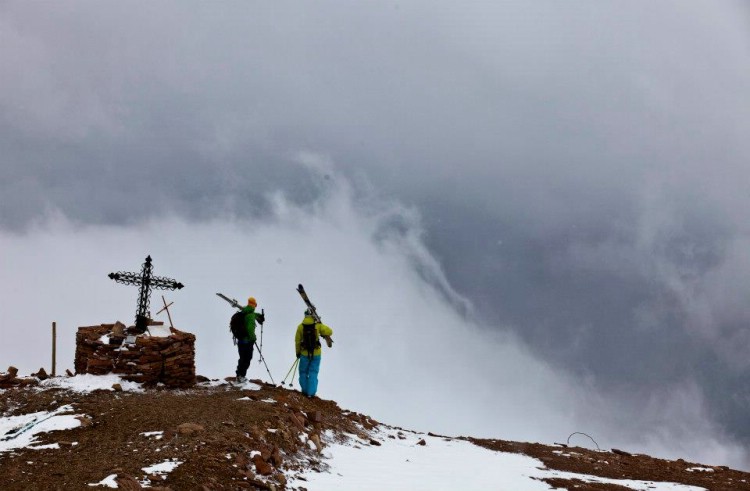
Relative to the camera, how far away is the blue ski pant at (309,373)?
1738cm

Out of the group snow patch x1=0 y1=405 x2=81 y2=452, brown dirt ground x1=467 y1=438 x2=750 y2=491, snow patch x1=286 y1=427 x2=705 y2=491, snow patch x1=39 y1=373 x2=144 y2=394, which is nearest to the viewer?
snow patch x1=0 y1=405 x2=81 y2=452

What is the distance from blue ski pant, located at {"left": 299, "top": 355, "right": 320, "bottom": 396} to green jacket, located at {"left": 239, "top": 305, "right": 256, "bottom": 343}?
98.3 inches

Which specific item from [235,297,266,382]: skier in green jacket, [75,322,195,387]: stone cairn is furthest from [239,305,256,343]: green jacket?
[75,322,195,387]: stone cairn

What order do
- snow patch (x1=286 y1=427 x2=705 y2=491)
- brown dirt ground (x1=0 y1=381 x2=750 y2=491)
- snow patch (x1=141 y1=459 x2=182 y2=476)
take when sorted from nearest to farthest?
snow patch (x1=141 y1=459 x2=182 y2=476) < brown dirt ground (x1=0 y1=381 x2=750 y2=491) < snow patch (x1=286 y1=427 x2=705 y2=491)

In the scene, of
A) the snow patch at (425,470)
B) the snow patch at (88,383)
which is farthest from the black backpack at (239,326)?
the snow patch at (425,470)

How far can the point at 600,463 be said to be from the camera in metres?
16.9

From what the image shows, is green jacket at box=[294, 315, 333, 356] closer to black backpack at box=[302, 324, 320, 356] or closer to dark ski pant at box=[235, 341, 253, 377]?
black backpack at box=[302, 324, 320, 356]

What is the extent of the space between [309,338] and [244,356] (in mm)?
3201

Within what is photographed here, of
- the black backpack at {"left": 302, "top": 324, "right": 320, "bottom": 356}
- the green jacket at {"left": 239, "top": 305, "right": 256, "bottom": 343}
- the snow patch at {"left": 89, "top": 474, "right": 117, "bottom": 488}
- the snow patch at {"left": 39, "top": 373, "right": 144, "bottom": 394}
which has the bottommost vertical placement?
the snow patch at {"left": 89, "top": 474, "right": 117, "bottom": 488}

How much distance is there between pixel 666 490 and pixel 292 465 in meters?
9.25

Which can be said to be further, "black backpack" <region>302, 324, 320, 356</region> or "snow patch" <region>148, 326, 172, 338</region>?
"snow patch" <region>148, 326, 172, 338</region>

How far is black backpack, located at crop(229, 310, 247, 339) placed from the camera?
62.0 feet

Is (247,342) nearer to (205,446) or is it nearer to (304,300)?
(304,300)

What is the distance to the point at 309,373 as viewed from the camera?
57.3 ft
